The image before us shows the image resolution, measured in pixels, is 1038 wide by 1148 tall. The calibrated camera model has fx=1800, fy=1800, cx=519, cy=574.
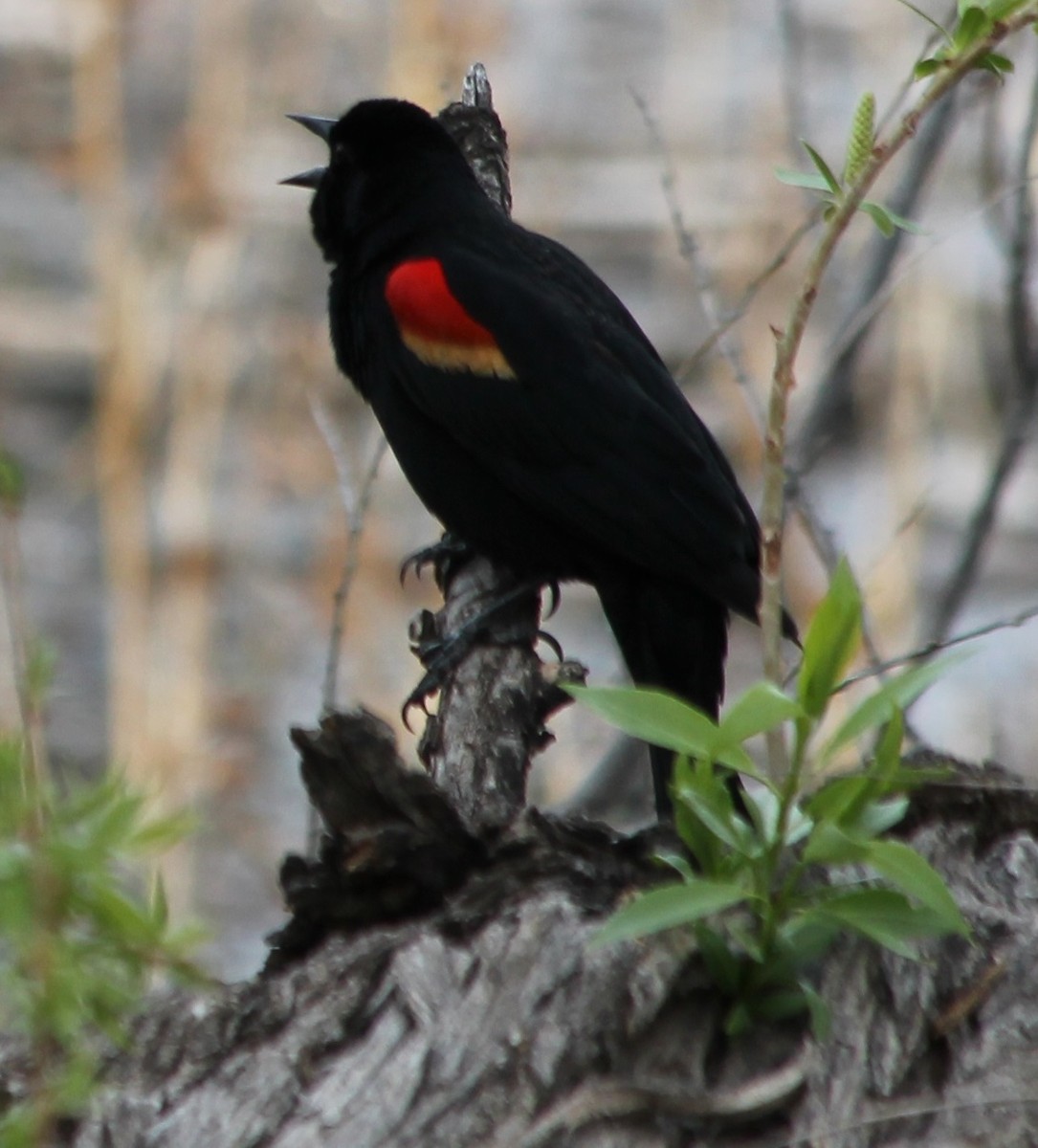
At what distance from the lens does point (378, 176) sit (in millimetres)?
3223

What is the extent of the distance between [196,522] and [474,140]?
2436 mm

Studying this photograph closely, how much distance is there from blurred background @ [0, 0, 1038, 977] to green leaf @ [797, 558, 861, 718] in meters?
1.18

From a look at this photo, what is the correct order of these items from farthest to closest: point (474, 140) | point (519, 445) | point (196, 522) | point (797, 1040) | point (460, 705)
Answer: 1. point (196, 522)
2. point (474, 140)
3. point (519, 445)
4. point (460, 705)
5. point (797, 1040)

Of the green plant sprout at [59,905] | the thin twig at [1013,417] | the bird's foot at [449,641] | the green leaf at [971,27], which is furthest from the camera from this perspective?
the thin twig at [1013,417]

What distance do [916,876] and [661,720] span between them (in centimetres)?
23

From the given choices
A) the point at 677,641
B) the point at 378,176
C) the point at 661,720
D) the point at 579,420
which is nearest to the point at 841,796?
the point at 661,720

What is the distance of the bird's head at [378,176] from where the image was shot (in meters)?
3.15

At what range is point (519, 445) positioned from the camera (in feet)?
9.58

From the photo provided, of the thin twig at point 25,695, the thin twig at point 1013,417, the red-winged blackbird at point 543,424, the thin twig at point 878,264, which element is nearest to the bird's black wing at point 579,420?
the red-winged blackbird at point 543,424

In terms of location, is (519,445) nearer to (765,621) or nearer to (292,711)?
(765,621)

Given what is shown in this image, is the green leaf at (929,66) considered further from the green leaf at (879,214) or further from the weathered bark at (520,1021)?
the weathered bark at (520,1021)

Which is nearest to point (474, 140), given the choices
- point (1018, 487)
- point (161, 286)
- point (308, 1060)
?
point (308, 1060)

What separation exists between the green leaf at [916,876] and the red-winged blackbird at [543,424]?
1.26 metres

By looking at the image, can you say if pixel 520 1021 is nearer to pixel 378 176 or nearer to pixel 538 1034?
pixel 538 1034
